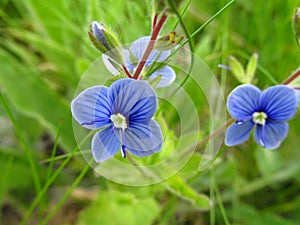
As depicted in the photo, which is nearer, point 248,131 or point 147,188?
point 248,131

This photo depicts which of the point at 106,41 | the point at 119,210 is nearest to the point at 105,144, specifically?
the point at 106,41

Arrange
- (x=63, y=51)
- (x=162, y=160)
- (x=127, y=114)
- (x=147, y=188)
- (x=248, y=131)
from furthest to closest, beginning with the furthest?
(x=63, y=51), (x=147, y=188), (x=162, y=160), (x=248, y=131), (x=127, y=114)

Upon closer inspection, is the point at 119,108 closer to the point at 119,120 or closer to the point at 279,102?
the point at 119,120

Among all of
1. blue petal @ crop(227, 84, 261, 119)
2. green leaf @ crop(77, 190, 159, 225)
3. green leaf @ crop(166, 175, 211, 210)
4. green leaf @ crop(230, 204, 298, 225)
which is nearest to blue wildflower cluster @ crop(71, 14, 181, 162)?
blue petal @ crop(227, 84, 261, 119)

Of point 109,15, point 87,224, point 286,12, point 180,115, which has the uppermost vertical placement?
point 286,12

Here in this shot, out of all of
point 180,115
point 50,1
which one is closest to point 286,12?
point 180,115

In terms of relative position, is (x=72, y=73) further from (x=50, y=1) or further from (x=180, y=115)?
(x=180, y=115)

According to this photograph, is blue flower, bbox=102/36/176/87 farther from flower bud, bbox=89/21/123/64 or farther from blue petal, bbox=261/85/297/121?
blue petal, bbox=261/85/297/121
